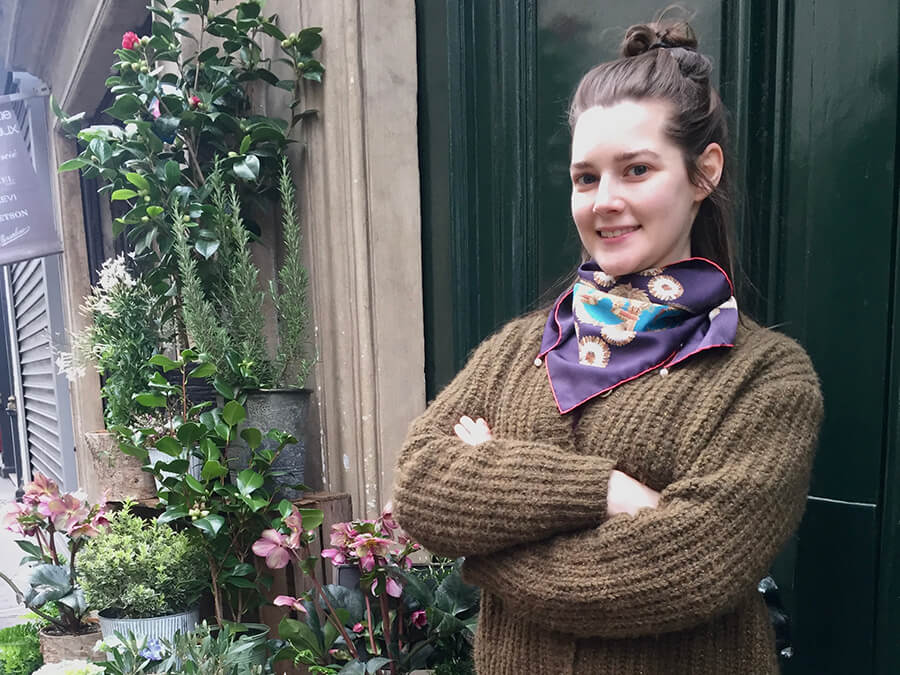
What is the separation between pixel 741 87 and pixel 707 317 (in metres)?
0.62

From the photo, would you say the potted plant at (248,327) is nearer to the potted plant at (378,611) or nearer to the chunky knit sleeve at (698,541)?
the potted plant at (378,611)

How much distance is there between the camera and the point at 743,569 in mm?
1015

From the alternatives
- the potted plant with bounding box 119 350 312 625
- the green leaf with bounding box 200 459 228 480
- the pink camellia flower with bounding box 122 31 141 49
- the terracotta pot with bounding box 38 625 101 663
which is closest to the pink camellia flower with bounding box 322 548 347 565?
the potted plant with bounding box 119 350 312 625

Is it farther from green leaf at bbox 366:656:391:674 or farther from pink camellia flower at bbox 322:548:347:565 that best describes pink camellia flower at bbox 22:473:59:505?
green leaf at bbox 366:656:391:674

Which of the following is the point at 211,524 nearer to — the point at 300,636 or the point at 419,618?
the point at 300,636

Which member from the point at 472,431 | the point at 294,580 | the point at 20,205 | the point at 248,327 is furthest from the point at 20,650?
the point at 20,205

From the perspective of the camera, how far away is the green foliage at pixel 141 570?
2.03 m

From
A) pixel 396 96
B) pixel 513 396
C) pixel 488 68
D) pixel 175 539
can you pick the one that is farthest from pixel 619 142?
pixel 175 539

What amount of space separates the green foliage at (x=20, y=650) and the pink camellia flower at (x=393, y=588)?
1482mm

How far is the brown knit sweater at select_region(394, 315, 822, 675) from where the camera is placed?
3.34 feet

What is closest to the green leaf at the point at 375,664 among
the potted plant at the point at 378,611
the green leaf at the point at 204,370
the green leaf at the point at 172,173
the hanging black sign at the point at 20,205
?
the potted plant at the point at 378,611

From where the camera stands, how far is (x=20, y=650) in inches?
92.7

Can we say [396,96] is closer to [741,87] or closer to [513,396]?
[741,87]

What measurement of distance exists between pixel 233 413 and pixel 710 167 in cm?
154
